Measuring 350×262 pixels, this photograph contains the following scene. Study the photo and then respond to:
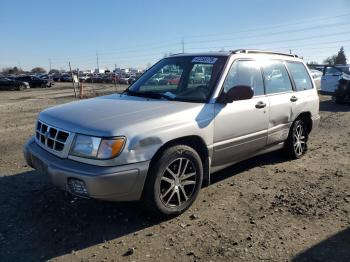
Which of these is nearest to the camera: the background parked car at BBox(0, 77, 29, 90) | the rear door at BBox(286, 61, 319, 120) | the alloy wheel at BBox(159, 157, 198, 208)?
the alloy wheel at BBox(159, 157, 198, 208)

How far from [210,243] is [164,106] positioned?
5.16 feet

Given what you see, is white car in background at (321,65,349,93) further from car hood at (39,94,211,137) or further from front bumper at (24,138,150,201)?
front bumper at (24,138,150,201)

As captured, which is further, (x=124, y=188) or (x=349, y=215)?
(x=349, y=215)

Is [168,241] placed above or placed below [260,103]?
below

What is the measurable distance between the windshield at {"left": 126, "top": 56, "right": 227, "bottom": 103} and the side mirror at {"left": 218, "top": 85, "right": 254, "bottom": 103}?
0.59 feet

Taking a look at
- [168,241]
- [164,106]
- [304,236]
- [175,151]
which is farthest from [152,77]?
[304,236]

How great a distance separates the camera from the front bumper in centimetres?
353

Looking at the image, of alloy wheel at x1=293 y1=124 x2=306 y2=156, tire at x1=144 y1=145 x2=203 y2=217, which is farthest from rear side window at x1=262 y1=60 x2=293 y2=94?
tire at x1=144 y1=145 x2=203 y2=217

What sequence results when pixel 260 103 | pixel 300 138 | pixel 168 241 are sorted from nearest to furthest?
pixel 168 241
pixel 260 103
pixel 300 138

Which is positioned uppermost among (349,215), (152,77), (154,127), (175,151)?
(152,77)

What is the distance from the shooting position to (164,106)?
4.32m

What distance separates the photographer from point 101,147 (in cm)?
360

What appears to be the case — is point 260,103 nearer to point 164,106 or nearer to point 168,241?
point 164,106

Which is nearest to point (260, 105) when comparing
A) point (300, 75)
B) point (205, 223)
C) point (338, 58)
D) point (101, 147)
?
point (300, 75)
